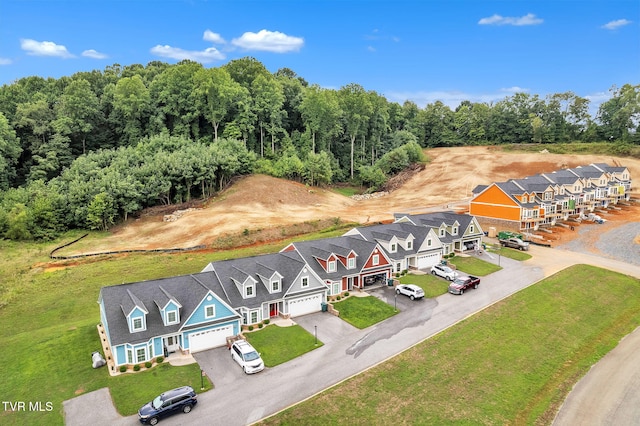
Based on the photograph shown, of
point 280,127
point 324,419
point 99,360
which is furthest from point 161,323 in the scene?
point 280,127

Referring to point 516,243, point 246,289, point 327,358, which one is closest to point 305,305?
point 246,289

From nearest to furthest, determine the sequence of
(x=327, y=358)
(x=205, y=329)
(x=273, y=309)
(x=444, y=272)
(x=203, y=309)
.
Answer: (x=327, y=358) → (x=205, y=329) → (x=203, y=309) → (x=273, y=309) → (x=444, y=272)

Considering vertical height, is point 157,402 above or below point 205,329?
below

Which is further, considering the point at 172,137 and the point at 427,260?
the point at 172,137

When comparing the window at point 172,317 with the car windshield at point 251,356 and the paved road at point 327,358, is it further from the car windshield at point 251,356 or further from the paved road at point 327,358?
the car windshield at point 251,356

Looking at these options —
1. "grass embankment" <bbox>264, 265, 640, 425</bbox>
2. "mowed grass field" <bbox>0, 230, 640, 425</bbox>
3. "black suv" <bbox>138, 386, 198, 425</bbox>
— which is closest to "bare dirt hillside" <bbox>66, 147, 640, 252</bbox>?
"mowed grass field" <bbox>0, 230, 640, 425</bbox>

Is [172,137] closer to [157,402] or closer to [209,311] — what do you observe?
[209,311]

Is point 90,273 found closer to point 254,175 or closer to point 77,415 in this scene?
point 77,415

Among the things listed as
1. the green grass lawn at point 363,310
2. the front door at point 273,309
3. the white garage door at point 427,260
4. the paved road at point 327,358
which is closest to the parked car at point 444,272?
the white garage door at point 427,260
